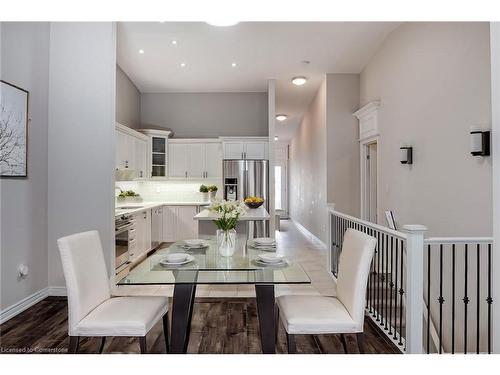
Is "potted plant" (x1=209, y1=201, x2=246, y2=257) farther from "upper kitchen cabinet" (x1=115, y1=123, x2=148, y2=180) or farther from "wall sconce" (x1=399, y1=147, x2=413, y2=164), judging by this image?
"upper kitchen cabinet" (x1=115, y1=123, x2=148, y2=180)

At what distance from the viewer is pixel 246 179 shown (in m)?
6.47

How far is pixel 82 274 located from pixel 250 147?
4.87m

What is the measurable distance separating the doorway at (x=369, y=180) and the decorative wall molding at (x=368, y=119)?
0.24 m

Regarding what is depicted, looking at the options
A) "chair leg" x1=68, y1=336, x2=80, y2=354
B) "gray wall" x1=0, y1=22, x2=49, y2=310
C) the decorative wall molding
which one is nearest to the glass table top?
"chair leg" x1=68, y1=336, x2=80, y2=354

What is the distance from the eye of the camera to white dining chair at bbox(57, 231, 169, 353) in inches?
74.7

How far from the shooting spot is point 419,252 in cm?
219

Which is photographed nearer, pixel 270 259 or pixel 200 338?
pixel 270 259

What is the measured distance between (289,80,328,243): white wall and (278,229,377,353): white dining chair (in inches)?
160

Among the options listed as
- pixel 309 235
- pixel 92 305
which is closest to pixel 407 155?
pixel 92 305

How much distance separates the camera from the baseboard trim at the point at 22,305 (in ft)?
9.71

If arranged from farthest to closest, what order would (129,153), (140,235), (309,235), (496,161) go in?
(309,235) → (129,153) → (140,235) → (496,161)

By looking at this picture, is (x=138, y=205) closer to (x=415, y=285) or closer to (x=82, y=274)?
(x=82, y=274)
